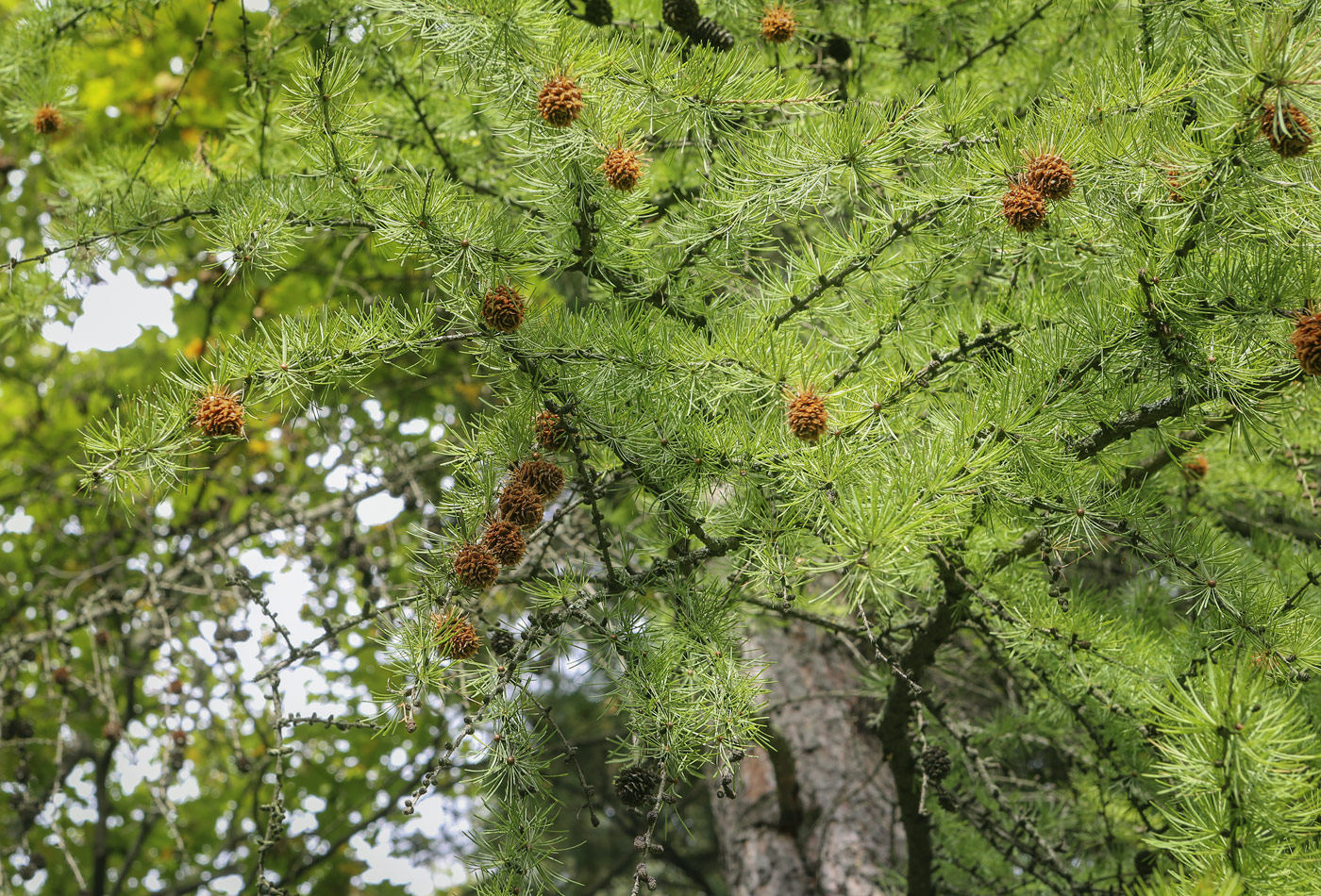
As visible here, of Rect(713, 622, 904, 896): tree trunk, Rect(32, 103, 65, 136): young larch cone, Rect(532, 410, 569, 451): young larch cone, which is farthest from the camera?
Rect(713, 622, 904, 896): tree trunk

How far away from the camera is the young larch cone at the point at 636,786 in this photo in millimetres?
1370

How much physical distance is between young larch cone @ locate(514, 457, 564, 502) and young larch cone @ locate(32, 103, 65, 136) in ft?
6.13

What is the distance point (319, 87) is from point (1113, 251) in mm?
1381

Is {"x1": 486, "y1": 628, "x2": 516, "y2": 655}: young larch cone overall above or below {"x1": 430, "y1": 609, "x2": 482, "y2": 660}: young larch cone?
above

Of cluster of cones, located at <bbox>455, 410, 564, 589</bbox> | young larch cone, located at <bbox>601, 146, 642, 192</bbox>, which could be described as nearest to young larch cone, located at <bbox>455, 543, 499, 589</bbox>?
cluster of cones, located at <bbox>455, 410, 564, 589</bbox>

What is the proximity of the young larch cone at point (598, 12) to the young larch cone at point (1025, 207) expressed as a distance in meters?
1.15

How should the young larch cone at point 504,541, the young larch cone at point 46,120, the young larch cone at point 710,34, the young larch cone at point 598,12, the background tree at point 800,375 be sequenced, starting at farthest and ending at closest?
the young larch cone at point 46,120
the young larch cone at point 598,12
the young larch cone at point 710,34
the young larch cone at point 504,541
the background tree at point 800,375

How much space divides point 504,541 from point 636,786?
43 centimetres

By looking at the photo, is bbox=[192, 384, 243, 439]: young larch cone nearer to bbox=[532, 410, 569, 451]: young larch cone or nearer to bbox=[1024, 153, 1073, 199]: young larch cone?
bbox=[532, 410, 569, 451]: young larch cone

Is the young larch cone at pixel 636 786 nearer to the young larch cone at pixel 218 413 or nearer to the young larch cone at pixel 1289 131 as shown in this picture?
the young larch cone at pixel 218 413

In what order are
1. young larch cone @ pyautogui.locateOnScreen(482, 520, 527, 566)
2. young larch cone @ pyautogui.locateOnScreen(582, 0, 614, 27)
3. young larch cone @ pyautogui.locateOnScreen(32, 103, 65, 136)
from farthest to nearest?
young larch cone @ pyautogui.locateOnScreen(32, 103, 65, 136) → young larch cone @ pyautogui.locateOnScreen(582, 0, 614, 27) → young larch cone @ pyautogui.locateOnScreen(482, 520, 527, 566)

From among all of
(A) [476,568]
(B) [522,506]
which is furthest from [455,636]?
(B) [522,506]

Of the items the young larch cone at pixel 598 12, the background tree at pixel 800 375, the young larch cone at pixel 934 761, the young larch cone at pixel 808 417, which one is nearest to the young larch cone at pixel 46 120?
the background tree at pixel 800 375

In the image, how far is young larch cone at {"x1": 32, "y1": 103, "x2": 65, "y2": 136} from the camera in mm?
2352
